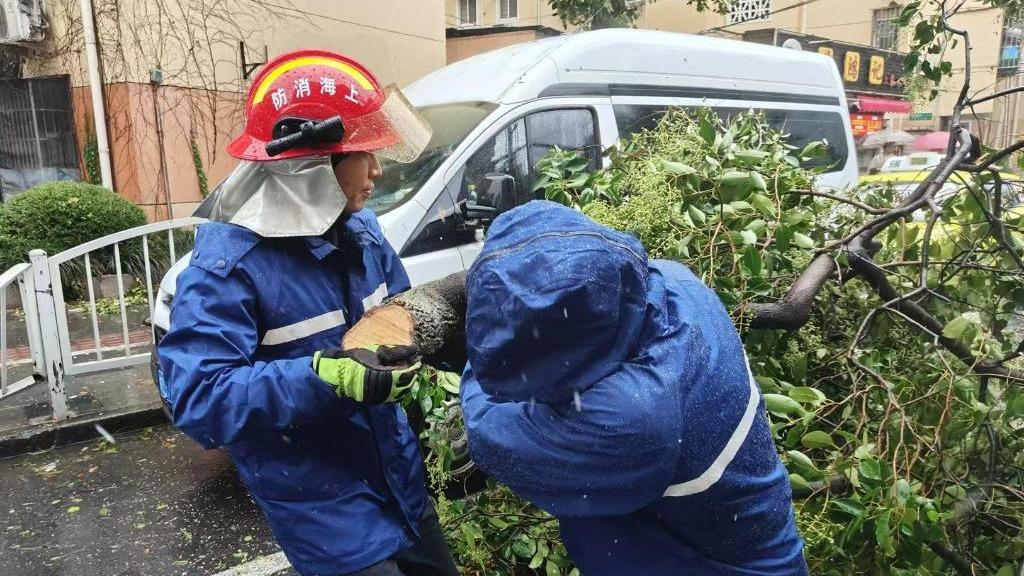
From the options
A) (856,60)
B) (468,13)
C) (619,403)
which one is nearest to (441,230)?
(619,403)

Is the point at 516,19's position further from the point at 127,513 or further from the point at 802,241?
the point at 802,241

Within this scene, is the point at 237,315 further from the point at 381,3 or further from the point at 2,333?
the point at 381,3

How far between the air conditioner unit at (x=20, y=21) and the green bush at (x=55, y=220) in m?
2.44

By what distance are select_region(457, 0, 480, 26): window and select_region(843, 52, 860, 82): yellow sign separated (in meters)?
9.44

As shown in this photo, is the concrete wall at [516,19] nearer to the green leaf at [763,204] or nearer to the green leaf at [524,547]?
the green leaf at [763,204]

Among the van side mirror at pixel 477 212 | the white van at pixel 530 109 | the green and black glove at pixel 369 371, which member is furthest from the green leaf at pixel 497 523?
the van side mirror at pixel 477 212

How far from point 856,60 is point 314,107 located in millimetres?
18005

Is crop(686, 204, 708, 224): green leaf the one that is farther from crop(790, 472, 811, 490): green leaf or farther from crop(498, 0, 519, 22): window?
crop(498, 0, 519, 22): window

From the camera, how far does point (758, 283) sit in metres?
2.04

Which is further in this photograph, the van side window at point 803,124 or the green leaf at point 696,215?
the van side window at point 803,124

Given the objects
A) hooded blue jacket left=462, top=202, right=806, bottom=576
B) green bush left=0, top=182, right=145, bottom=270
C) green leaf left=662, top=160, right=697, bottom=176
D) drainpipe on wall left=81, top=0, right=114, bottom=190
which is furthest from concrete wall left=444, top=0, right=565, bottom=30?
hooded blue jacket left=462, top=202, right=806, bottom=576

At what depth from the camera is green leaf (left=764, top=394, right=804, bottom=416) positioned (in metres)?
1.71

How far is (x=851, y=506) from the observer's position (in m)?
1.64

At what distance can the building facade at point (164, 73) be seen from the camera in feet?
30.7
